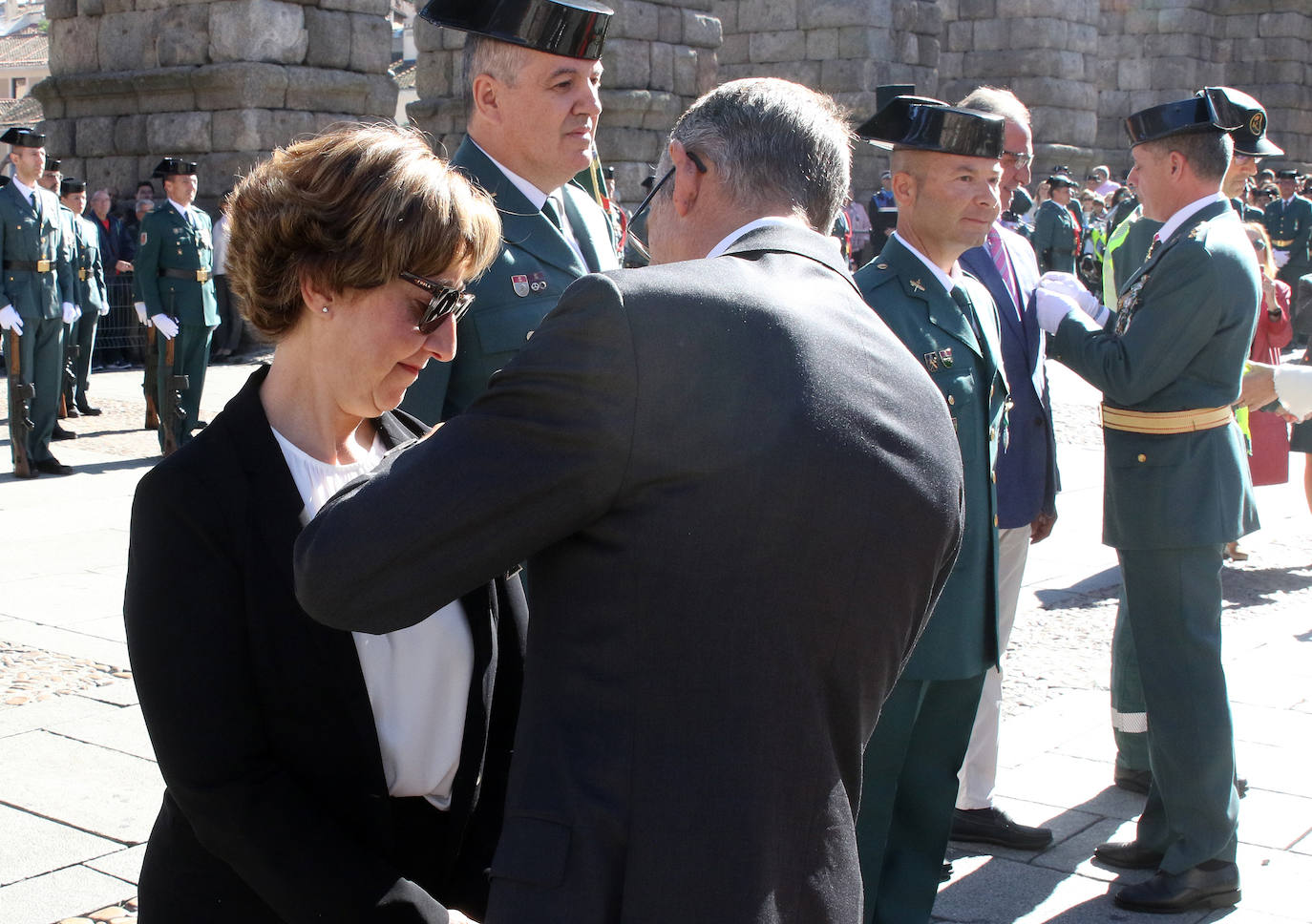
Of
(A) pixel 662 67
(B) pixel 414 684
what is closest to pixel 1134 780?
(B) pixel 414 684

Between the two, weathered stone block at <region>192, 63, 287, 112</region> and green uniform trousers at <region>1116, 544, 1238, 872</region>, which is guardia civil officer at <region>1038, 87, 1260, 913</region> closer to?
green uniform trousers at <region>1116, 544, 1238, 872</region>

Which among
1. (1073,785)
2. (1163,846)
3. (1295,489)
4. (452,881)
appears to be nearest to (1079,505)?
(1295,489)

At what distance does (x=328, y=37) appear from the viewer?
13922 millimetres

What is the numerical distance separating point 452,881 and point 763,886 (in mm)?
552

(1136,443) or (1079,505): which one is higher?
(1136,443)

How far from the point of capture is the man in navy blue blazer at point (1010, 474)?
4059 millimetres

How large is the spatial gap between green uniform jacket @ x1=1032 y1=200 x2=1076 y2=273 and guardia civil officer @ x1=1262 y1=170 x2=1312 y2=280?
8.12ft

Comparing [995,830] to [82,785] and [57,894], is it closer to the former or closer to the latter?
[57,894]

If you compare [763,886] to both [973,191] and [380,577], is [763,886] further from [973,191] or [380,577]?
[973,191]

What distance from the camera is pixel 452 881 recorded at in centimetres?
206

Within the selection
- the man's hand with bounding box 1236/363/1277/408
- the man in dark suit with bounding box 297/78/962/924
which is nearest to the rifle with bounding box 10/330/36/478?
the man's hand with bounding box 1236/363/1277/408

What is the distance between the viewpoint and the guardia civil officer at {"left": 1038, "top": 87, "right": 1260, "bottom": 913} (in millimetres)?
3770

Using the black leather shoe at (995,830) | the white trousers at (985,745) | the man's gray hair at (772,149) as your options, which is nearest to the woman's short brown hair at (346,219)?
the man's gray hair at (772,149)

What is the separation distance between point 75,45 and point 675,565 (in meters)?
14.8
